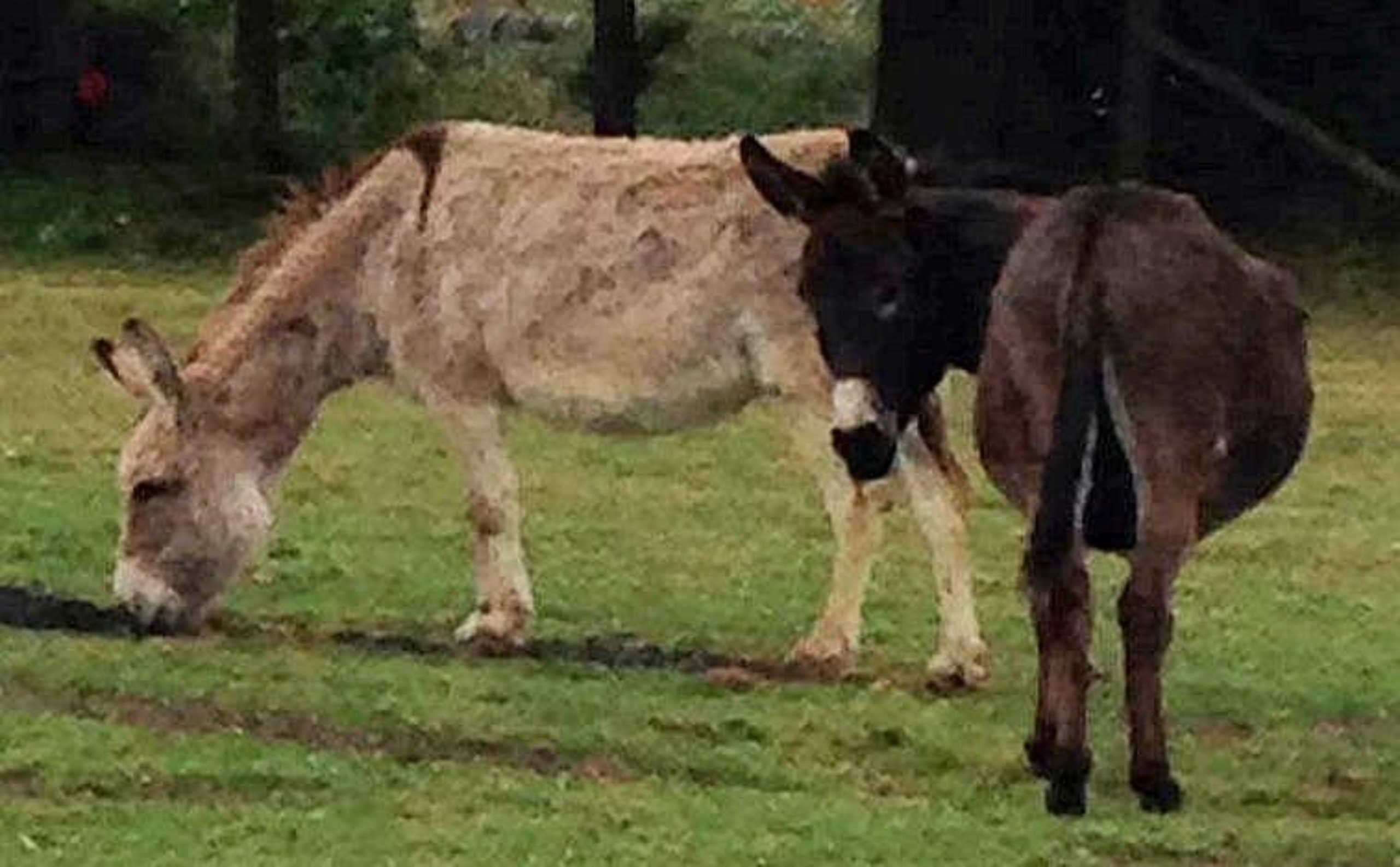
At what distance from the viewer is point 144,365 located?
35.4 feet

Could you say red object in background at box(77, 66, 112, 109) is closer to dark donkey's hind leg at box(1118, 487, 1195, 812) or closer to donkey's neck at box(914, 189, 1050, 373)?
donkey's neck at box(914, 189, 1050, 373)

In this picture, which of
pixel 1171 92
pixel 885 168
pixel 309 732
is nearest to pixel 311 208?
pixel 309 732

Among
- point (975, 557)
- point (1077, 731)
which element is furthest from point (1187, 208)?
point (975, 557)

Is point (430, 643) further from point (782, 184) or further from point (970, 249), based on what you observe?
point (970, 249)

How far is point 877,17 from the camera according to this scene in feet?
88.9

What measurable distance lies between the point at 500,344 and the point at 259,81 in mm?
15586

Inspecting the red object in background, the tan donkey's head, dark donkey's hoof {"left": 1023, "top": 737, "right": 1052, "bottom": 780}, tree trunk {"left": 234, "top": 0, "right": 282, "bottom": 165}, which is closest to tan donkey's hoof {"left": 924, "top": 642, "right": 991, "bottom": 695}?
dark donkey's hoof {"left": 1023, "top": 737, "right": 1052, "bottom": 780}

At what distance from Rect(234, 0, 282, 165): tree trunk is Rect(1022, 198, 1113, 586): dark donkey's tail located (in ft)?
59.8

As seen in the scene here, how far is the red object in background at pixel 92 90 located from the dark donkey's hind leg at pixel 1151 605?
19.5 m

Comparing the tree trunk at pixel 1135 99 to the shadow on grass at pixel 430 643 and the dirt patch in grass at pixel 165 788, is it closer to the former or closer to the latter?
the shadow on grass at pixel 430 643

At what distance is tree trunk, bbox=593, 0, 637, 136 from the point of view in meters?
24.4

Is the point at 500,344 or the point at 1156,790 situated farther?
the point at 500,344

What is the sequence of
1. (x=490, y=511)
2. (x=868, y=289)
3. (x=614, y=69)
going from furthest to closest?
(x=614, y=69), (x=490, y=511), (x=868, y=289)

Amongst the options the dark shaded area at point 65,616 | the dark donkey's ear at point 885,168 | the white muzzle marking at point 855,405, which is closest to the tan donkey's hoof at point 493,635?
the dark shaded area at point 65,616
